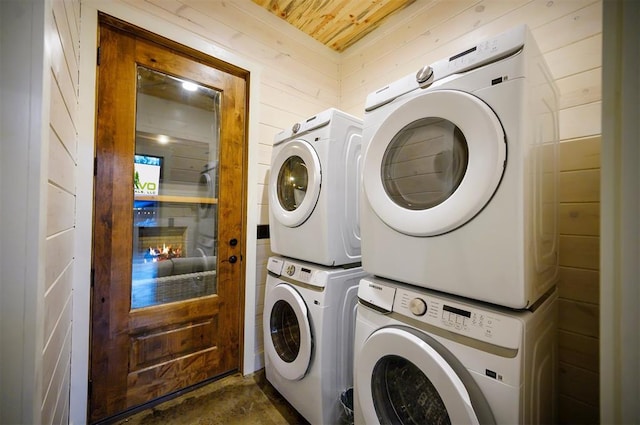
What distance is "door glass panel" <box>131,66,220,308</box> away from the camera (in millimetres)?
1548

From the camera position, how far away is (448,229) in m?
0.83

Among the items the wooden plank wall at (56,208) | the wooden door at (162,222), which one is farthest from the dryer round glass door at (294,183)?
the wooden plank wall at (56,208)

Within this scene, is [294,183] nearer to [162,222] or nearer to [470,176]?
[162,222]

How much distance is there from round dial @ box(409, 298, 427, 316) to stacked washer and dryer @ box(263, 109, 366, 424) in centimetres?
49

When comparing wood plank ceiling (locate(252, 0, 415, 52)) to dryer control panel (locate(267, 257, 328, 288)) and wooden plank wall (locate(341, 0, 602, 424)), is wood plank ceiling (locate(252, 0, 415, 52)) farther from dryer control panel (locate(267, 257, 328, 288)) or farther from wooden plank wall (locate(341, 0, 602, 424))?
dryer control panel (locate(267, 257, 328, 288))

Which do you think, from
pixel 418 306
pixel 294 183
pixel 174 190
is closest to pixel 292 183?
pixel 294 183

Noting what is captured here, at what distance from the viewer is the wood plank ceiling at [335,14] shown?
6.15 feet

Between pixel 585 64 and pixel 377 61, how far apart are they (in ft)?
4.46

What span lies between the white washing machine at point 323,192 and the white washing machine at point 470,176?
0.32 m

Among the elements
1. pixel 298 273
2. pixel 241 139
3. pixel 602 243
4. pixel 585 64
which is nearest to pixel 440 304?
pixel 602 243

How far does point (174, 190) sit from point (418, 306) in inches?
62.1

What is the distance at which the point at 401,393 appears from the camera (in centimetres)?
102

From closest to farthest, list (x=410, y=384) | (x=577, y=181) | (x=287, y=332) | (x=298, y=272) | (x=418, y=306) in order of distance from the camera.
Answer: (x=418, y=306)
(x=410, y=384)
(x=577, y=181)
(x=298, y=272)
(x=287, y=332)

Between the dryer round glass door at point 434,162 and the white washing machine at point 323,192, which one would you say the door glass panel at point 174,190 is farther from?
the dryer round glass door at point 434,162
